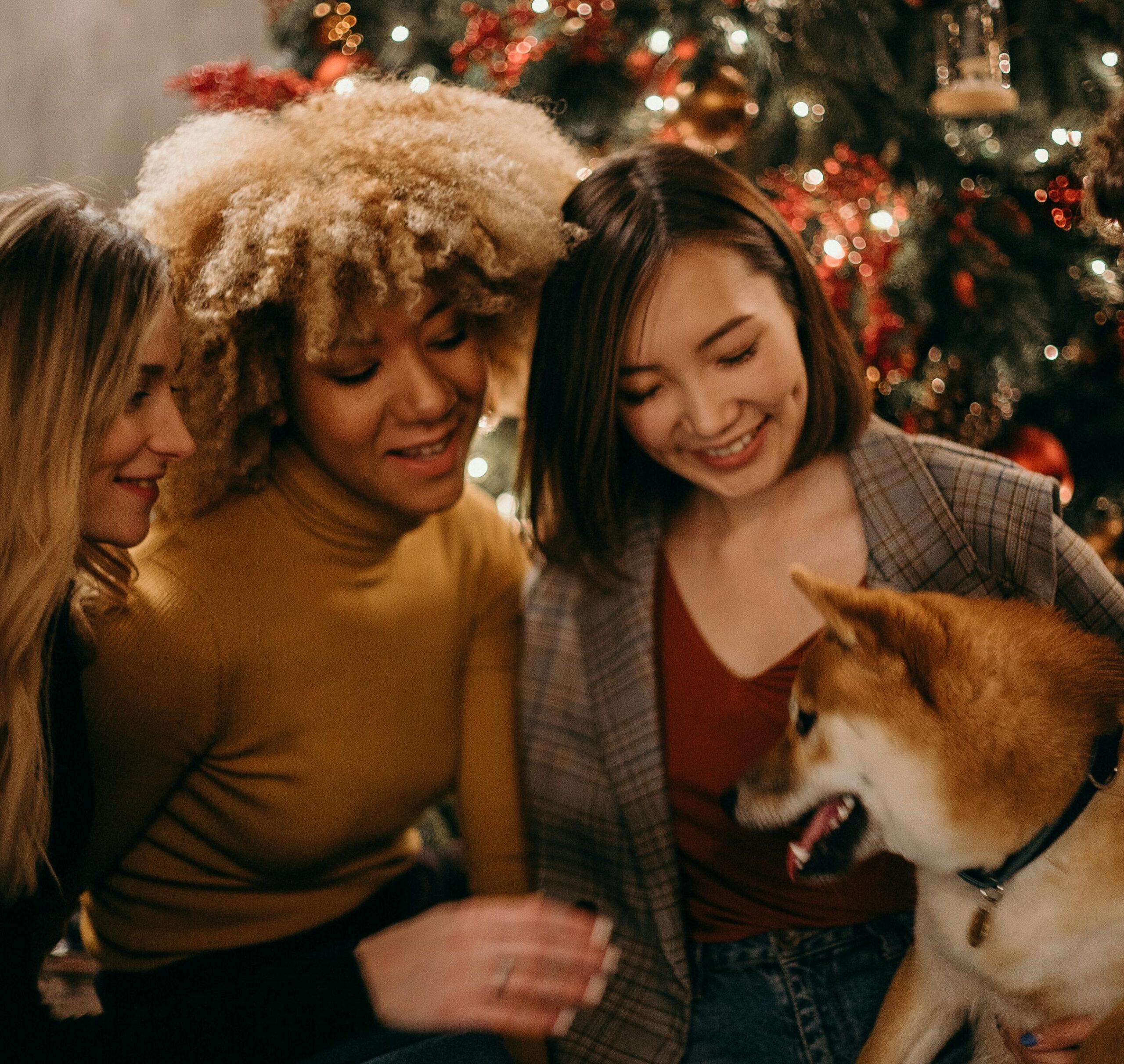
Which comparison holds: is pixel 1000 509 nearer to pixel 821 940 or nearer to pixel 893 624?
pixel 893 624

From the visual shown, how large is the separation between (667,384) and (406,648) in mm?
577

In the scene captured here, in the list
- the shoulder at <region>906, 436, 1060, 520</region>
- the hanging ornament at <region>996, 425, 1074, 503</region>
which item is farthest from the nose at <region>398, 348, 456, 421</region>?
the hanging ornament at <region>996, 425, 1074, 503</region>

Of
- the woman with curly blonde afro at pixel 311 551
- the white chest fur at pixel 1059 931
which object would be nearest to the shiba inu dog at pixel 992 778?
the white chest fur at pixel 1059 931

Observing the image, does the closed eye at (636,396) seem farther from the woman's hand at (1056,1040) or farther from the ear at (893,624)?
the woman's hand at (1056,1040)

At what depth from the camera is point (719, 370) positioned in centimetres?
132

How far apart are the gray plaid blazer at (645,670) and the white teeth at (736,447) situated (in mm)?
A: 164

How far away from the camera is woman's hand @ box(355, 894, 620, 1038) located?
958 millimetres

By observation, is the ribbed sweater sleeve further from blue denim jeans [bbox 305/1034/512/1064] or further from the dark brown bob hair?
the dark brown bob hair

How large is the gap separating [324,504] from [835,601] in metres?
0.78

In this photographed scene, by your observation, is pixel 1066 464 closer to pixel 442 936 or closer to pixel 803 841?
pixel 803 841

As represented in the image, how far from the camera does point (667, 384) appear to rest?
1.36 m

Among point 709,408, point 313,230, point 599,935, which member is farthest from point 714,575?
point 313,230

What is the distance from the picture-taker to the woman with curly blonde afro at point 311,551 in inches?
49.9

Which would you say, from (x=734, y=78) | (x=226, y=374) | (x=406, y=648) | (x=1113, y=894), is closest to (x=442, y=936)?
(x=406, y=648)
